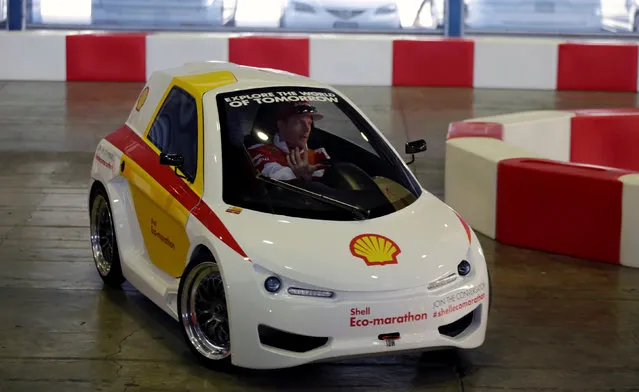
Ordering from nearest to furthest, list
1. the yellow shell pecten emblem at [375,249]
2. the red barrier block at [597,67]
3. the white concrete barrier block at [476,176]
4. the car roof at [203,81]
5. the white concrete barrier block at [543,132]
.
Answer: the yellow shell pecten emblem at [375,249] → the car roof at [203,81] → the white concrete barrier block at [476,176] → the white concrete barrier block at [543,132] → the red barrier block at [597,67]

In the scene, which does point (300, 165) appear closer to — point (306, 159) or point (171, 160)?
point (306, 159)

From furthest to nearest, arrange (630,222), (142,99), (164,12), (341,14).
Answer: (164,12)
(341,14)
(630,222)
(142,99)

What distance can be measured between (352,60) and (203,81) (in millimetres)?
7939

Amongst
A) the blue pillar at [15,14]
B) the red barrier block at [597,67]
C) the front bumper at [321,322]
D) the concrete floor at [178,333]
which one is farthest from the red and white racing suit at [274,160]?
the blue pillar at [15,14]

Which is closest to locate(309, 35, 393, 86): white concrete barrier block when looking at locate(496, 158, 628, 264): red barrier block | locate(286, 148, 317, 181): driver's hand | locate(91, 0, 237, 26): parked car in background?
locate(91, 0, 237, 26): parked car in background

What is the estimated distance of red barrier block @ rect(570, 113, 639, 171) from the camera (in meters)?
9.88

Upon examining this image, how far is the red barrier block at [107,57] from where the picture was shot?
1443 cm

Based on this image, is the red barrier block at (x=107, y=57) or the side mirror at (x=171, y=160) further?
the red barrier block at (x=107, y=57)

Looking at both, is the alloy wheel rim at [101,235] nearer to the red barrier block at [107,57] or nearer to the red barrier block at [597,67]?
the red barrier block at [107,57]

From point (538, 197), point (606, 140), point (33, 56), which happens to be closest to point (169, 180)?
point (538, 197)

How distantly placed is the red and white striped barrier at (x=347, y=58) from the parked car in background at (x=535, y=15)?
2.05 meters

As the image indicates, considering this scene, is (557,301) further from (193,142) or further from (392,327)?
(193,142)

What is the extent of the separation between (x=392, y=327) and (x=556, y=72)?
31.6 feet

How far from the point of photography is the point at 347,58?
1449cm
